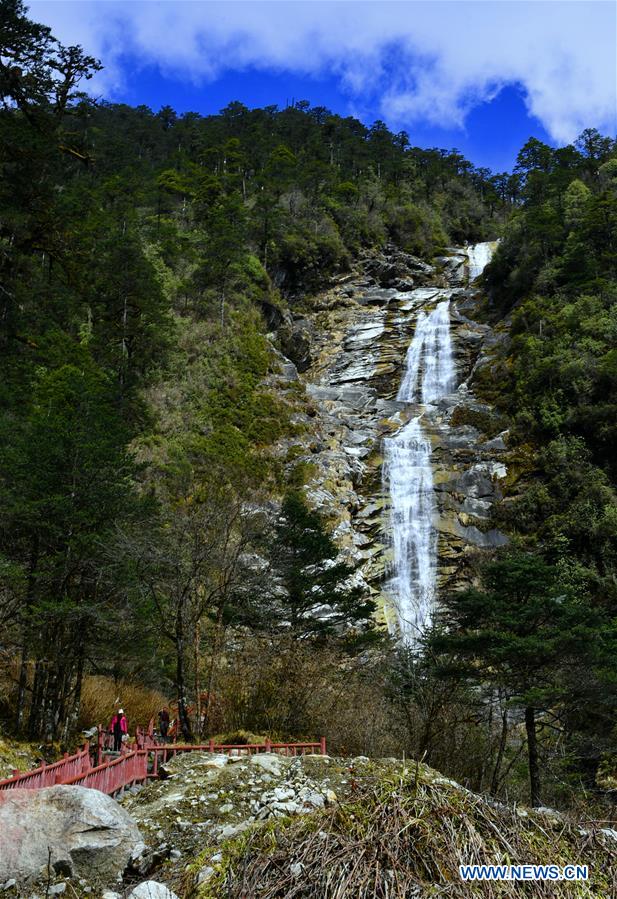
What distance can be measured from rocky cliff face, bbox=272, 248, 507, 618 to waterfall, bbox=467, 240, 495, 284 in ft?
4.44

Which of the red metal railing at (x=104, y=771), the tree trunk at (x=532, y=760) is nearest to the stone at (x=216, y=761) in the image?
the red metal railing at (x=104, y=771)

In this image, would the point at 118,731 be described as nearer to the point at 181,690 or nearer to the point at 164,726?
the point at 181,690

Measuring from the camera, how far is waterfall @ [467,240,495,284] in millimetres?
60125

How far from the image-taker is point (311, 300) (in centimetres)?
5559

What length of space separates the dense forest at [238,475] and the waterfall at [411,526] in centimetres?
332

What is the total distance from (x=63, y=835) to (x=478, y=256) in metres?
65.6

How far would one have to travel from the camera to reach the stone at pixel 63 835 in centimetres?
475

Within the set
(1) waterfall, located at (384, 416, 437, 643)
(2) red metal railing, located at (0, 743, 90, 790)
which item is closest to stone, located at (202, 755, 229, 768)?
(2) red metal railing, located at (0, 743, 90, 790)

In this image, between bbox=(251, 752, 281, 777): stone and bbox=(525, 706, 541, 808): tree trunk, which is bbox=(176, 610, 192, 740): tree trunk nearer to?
bbox=(251, 752, 281, 777): stone

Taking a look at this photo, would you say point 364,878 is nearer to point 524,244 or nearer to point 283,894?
point 283,894

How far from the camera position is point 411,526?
31297mm

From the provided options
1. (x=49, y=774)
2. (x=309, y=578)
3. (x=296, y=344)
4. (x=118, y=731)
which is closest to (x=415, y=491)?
(x=309, y=578)

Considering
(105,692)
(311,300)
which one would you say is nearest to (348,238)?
(311,300)

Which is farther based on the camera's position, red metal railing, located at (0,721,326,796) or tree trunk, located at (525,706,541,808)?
tree trunk, located at (525,706,541,808)
